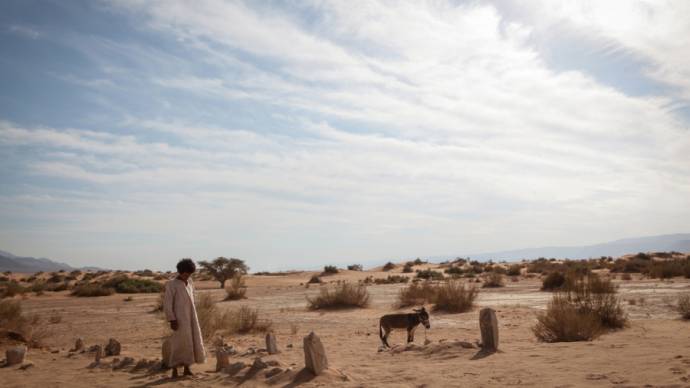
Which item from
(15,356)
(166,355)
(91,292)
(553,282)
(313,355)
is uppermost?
(553,282)

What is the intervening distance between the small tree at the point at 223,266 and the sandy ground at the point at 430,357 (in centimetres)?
1960

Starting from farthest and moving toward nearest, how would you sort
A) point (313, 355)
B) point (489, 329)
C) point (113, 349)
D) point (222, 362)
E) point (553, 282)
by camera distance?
point (553, 282) → point (113, 349) → point (489, 329) → point (222, 362) → point (313, 355)

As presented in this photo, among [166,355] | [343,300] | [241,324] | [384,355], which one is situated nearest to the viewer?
[166,355]

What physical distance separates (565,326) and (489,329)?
2292 mm

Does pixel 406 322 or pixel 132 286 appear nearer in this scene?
pixel 406 322

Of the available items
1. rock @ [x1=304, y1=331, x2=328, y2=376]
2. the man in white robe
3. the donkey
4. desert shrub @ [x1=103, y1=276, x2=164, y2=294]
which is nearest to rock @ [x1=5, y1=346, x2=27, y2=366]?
the man in white robe

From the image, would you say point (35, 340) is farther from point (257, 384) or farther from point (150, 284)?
point (150, 284)

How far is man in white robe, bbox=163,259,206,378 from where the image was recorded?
29.9 feet

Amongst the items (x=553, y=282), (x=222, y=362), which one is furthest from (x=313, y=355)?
(x=553, y=282)

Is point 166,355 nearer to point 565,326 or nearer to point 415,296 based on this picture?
point 565,326

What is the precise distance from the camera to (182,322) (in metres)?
9.16

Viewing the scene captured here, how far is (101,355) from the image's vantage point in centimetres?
1144

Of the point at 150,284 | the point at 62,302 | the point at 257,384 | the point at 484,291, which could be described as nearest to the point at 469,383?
the point at 257,384

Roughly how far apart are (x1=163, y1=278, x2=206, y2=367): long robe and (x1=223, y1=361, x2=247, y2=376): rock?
1.64ft
